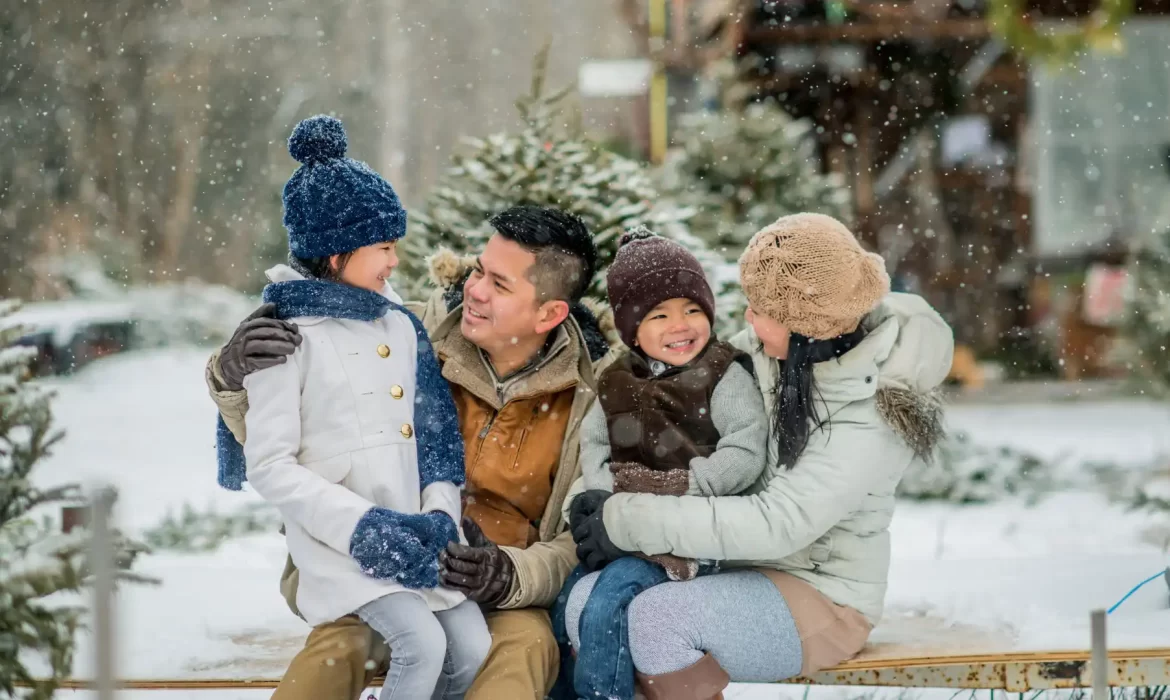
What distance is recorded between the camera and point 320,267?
10.2 ft

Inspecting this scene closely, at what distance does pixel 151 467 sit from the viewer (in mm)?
9789

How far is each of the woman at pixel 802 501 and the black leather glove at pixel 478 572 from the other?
0.74 feet

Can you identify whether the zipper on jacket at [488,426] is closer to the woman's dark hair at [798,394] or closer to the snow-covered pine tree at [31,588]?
the woman's dark hair at [798,394]

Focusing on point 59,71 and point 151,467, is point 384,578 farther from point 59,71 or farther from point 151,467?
point 59,71

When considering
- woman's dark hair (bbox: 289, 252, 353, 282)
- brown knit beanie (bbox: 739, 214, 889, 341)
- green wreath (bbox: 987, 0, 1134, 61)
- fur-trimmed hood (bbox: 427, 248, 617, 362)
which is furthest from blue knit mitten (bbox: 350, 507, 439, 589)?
green wreath (bbox: 987, 0, 1134, 61)

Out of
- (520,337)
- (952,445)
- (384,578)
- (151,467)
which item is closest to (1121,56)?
(952,445)

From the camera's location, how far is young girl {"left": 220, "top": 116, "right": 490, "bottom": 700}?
2.83 m

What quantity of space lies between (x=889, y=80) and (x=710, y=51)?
2.41 meters

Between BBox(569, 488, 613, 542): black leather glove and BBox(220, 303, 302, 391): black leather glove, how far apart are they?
849 mm

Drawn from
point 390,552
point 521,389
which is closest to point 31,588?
point 390,552

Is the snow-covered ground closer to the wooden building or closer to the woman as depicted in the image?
the woman

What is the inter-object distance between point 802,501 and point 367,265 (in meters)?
1.27

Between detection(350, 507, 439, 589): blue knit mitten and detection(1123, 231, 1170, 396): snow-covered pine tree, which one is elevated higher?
detection(1123, 231, 1170, 396): snow-covered pine tree

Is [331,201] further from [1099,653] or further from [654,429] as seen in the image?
[1099,653]
